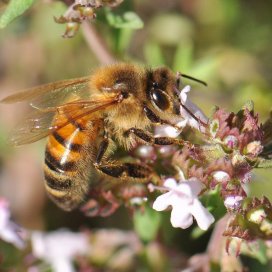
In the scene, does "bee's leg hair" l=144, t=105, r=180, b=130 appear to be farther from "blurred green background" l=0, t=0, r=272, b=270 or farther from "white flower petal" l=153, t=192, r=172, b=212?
"blurred green background" l=0, t=0, r=272, b=270

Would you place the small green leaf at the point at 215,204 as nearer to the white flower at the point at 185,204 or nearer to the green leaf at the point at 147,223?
the white flower at the point at 185,204

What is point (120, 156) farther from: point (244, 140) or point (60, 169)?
point (244, 140)

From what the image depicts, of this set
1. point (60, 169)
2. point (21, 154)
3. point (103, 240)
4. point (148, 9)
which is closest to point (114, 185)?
point (60, 169)

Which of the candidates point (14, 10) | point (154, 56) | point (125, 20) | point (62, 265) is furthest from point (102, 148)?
point (154, 56)

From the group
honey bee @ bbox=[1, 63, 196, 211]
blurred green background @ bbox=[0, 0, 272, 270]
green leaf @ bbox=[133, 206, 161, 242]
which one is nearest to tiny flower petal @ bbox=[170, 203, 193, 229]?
honey bee @ bbox=[1, 63, 196, 211]

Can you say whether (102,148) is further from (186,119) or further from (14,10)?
(14,10)

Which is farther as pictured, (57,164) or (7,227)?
(7,227)
